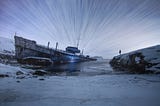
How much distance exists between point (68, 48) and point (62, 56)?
16329 mm

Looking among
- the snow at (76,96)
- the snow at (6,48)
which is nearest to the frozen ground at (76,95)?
the snow at (76,96)

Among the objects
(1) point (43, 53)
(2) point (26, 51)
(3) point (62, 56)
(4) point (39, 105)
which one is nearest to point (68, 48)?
(3) point (62, 56)

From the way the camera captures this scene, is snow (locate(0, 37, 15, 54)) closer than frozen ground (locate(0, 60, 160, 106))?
No

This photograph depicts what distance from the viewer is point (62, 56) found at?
110ft

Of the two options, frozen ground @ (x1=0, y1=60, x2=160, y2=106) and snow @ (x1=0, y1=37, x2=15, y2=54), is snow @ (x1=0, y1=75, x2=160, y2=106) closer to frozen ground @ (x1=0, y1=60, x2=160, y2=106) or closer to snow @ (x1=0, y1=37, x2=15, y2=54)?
frozen ground @ (x1=0, y1=60, x2=160, y2=106)

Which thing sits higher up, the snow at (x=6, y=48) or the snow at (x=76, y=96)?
the snow at (x=6, y=48)

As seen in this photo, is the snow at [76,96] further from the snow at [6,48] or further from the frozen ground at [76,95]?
the snow at [6,48]

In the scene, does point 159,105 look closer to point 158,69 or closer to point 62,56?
point 158,69

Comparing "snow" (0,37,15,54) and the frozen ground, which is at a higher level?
"snow" (0,37,15,54)

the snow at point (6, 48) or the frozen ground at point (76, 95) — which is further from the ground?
the snow at point (6, 48)

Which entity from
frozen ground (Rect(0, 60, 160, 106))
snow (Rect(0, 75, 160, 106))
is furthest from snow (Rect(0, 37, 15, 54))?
snow (Rect(0, 75, 160, 106))

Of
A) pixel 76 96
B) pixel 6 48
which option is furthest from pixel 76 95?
pixel 6 48

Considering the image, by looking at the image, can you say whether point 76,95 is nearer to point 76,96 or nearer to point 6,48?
point 76,96

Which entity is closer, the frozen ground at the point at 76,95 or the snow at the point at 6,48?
the frozen ground at the point at 76,95
